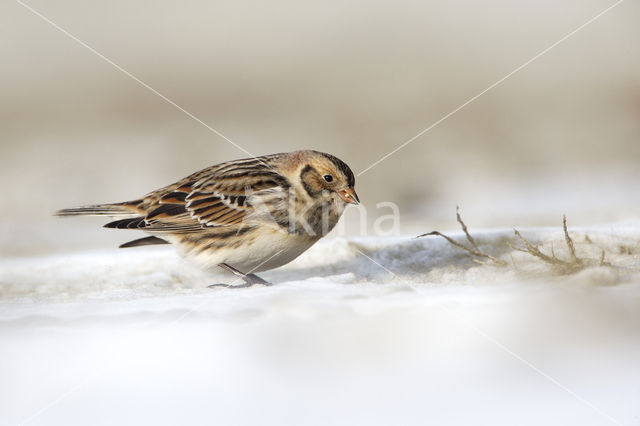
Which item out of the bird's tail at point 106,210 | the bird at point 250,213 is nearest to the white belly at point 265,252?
the bird at point 250,213

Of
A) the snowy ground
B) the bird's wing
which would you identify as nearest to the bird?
the bird's wing

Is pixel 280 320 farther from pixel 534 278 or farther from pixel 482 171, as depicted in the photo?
pixel 482 171

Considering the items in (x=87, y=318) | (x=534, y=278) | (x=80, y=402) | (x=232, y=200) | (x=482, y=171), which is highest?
(x=482, y=171)

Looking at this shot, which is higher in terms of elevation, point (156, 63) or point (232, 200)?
point (156, 63)

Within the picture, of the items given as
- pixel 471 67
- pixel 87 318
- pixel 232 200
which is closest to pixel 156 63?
pixel 471 67

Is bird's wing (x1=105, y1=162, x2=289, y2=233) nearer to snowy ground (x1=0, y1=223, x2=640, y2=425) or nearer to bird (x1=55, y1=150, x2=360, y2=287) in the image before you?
bird (x1=55, y1=150, x2=360, y2=287)

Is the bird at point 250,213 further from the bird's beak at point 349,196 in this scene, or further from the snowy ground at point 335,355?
the snowy ground at point 335,355

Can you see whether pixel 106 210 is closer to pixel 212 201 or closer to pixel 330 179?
pixel 212 201
